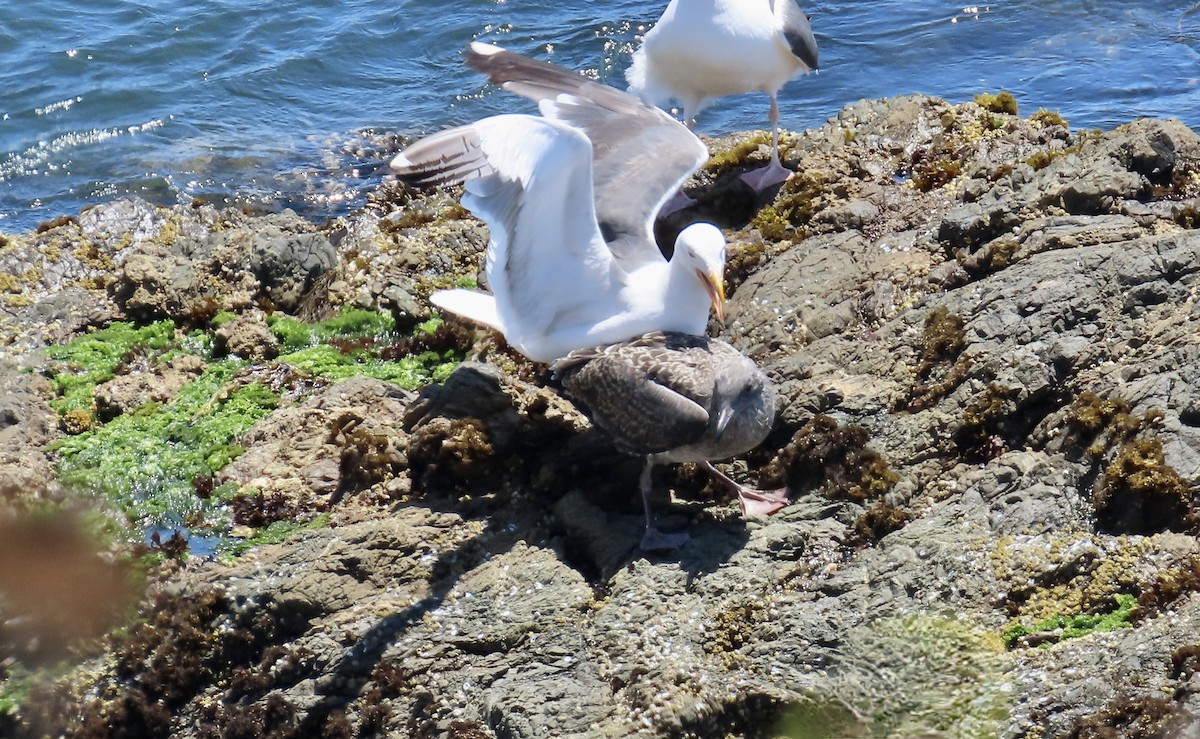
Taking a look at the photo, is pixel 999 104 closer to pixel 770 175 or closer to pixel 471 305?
pixel 770 175

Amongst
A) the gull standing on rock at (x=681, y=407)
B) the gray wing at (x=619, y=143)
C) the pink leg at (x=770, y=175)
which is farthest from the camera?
the pink leg at (x=770, y=175)

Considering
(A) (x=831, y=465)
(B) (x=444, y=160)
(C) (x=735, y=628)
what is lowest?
(C) (x=735, y=628)

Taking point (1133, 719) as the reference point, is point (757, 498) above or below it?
below

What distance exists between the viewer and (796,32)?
33.3ft

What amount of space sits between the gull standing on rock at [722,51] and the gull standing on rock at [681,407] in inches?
143

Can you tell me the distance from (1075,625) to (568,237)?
3.44 m

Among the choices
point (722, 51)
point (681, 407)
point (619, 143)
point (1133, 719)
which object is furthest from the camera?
point (722, 51)

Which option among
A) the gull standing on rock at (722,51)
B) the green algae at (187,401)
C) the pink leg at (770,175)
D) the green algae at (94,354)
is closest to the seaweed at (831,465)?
the green algae at (187,401)

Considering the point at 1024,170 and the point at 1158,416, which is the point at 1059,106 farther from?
the point at 1158,416

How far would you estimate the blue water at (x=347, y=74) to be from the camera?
43.1 feet

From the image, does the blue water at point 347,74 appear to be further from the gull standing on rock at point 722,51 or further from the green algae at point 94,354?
the green algae at point 94,354

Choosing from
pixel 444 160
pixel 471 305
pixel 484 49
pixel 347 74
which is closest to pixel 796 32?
pixel 484 49

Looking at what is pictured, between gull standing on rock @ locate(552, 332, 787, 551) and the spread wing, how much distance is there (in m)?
0.75

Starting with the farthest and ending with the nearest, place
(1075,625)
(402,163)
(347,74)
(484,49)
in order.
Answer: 1. (347,74)
2. (484,49)
3. (402,163)
4. (1075,625)
